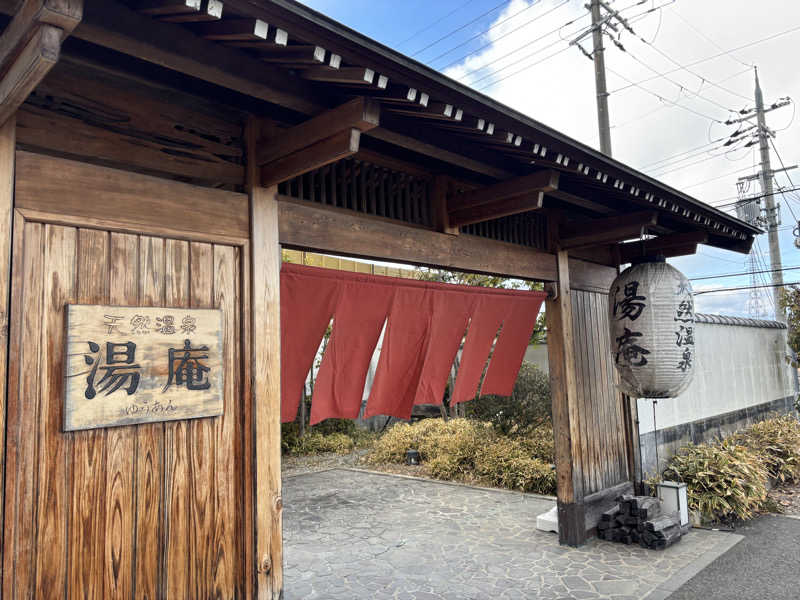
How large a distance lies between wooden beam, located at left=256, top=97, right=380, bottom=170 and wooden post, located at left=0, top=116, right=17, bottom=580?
1411 millimetres

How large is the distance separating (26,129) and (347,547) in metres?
5.45

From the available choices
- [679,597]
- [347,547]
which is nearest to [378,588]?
[347,547]

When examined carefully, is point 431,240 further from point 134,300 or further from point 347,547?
point 347,547

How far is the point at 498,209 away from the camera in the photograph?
4969 mm

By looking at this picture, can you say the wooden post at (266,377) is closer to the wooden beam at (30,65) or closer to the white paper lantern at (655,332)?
the wooden beam at (30,65)

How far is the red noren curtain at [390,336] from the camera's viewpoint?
4406mm

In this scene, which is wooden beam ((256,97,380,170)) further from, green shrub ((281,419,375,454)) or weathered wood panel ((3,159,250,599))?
green shrub ((281,419,375,454))

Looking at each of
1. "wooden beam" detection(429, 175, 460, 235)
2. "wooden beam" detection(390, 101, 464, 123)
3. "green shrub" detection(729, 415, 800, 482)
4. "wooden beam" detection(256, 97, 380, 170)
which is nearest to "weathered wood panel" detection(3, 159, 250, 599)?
"wooden beam" detection(256, 97, 380, 170)

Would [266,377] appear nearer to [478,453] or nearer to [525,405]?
[478,453]

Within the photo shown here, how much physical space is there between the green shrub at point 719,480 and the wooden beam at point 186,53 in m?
6.81

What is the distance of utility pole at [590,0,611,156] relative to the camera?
1172cm

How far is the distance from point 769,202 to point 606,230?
50.9 ft

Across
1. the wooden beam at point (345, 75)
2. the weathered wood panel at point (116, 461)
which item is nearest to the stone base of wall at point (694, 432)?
the weathered wood panel at point (116, 461)

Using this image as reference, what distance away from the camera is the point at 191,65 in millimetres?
2863
